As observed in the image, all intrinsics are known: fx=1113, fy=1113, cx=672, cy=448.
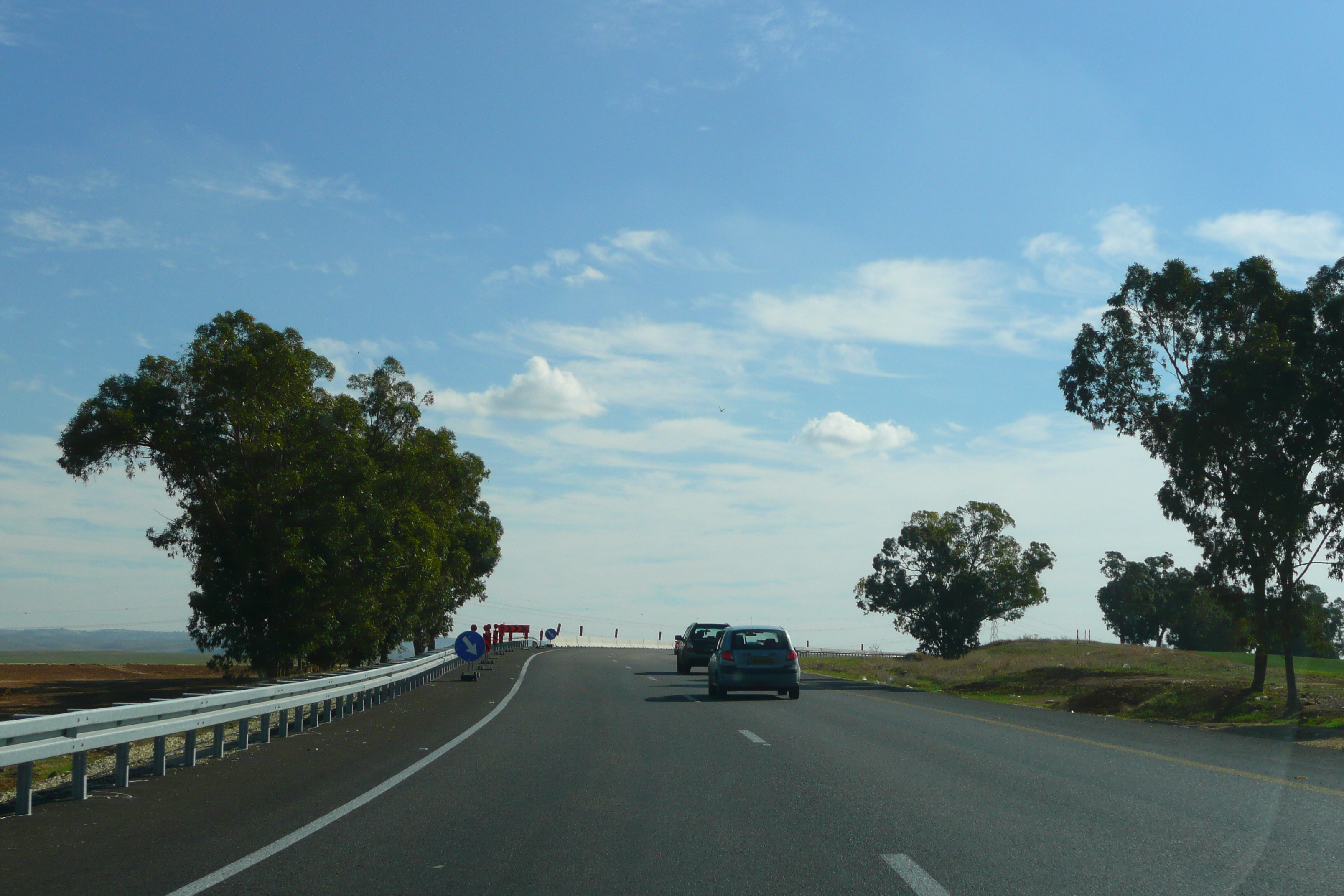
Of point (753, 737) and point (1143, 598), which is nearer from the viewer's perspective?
point (753, 737)

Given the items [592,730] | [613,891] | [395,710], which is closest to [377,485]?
[395,710]

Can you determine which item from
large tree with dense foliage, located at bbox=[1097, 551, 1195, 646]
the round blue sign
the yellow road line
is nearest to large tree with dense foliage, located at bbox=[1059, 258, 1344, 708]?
the yellow road line

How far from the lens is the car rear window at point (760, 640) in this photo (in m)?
24.1

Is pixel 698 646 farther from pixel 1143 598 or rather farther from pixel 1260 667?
pixel 1143 598

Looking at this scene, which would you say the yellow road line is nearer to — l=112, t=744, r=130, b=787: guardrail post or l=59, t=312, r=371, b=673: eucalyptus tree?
l=112, t=744, r=130, b=787: guardrail post

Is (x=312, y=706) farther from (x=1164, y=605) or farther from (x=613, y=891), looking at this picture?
(x=1164, y=605)

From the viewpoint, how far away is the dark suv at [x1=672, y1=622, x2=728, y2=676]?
3722cm

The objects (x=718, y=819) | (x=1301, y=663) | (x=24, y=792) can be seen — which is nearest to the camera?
(x=718, y=819)

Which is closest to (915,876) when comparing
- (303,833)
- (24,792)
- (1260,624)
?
(303,833)

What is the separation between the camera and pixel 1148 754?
1334 centimetres

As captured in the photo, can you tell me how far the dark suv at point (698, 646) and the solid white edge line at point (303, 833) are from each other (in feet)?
76.6

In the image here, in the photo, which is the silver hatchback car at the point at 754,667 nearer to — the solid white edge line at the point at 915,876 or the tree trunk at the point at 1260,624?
the tree trunk at the point at 1260,624

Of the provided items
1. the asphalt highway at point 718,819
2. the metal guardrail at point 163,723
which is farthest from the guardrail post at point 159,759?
the asphalt highway at point 718,819

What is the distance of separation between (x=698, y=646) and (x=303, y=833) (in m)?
30.1
